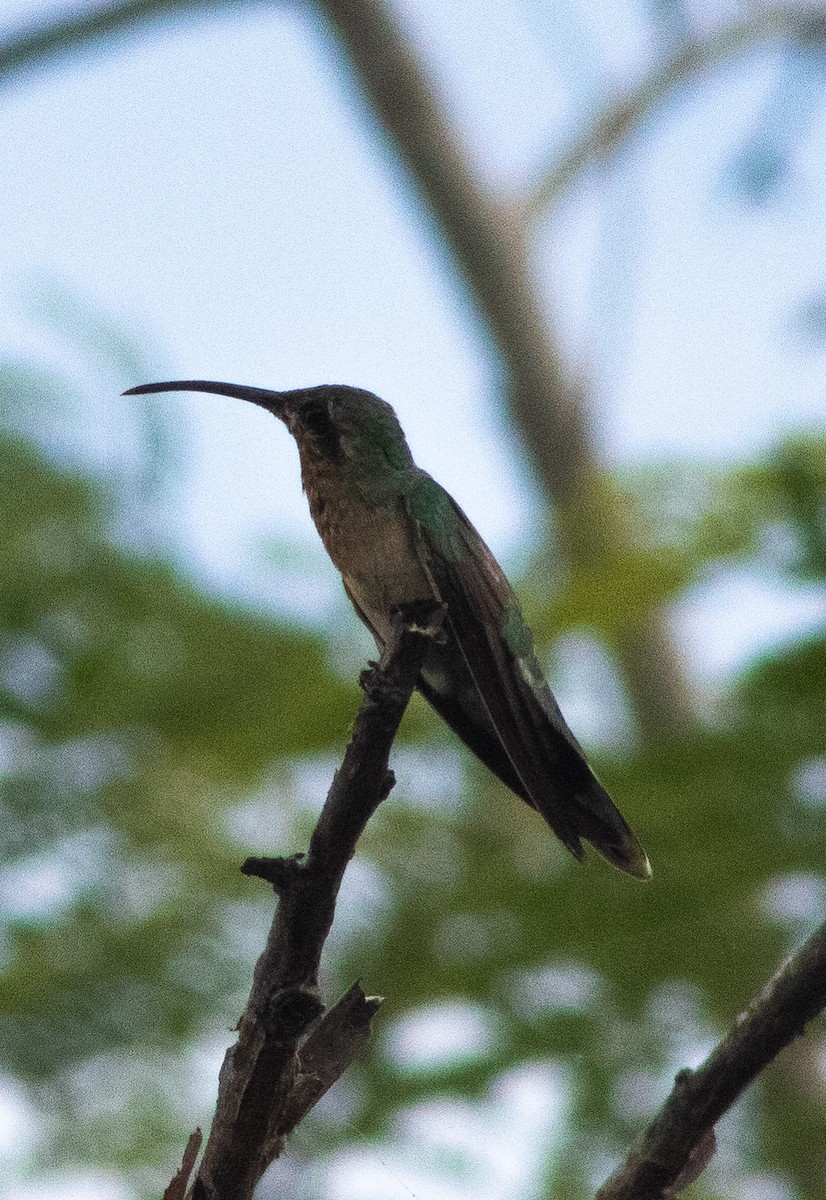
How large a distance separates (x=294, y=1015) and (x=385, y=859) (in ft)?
11.4

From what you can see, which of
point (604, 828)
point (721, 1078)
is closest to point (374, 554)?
point (604, 828)

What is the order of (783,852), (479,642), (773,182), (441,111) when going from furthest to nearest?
1. (441,111)
2. (773,182)
3. (783,852)
4. (479,642)

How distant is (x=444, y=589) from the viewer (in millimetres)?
3082

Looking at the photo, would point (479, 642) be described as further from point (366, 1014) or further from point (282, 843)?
point (282, 843)

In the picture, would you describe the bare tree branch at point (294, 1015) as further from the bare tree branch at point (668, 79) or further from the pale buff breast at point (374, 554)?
the bare tree branch at point (668, 79)

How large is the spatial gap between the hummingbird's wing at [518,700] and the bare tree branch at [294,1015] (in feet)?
2.09

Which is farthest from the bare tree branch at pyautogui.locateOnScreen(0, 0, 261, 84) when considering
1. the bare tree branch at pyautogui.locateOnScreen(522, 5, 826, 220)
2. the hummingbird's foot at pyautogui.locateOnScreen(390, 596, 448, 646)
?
the hummingbird's foot at pyautogui.locateOnScreen(390, 596, 448, 646)

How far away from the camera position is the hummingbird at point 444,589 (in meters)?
2.86

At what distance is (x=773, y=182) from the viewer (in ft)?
18.9

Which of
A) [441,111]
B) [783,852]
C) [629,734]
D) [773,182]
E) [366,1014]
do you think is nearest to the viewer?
[366,1014]

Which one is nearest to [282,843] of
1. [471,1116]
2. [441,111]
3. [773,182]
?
[471,1116]

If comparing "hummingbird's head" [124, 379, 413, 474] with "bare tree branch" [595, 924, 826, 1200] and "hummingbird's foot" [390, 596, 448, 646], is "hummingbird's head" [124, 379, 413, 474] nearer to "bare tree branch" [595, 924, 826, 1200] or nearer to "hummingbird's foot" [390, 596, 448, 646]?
"hummingbird's foot" [390, 596, 448, 646]

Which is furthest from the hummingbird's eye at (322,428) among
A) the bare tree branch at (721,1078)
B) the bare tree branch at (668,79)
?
the bare tree branch at (668,79)

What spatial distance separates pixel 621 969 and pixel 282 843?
172cm
